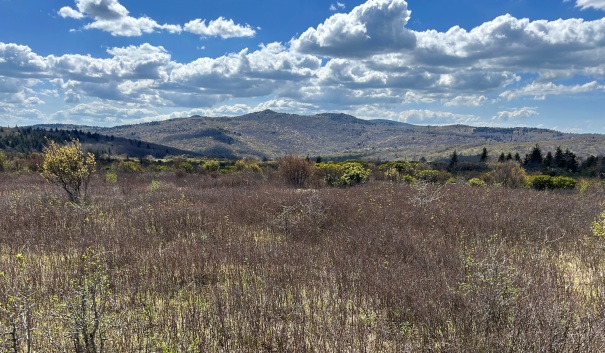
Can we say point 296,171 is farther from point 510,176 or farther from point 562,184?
point 510,176

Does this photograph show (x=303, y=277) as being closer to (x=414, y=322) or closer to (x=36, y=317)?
(x=414, y=322)

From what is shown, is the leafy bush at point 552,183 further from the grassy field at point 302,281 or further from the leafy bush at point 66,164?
the leafy bush at point 66,164

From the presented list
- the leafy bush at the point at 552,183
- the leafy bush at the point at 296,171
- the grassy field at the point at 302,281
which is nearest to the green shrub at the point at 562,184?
the leafy bush at the point at 552,183

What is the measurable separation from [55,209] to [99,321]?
11.7 metres

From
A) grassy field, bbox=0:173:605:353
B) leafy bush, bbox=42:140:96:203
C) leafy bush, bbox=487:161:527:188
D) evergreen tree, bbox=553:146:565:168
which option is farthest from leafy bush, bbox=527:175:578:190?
evergreen tree, bbox=553:146:565:168

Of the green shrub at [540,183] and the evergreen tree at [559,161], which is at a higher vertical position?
the evergreen tree at [559,161]

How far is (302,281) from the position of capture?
5.91 m

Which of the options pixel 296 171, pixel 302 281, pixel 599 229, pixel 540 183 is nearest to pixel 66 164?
pixel 302 281

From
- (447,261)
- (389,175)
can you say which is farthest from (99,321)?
(389,175)

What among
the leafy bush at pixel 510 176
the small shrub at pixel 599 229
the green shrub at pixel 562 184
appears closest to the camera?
the small shrub at pixel 599 229

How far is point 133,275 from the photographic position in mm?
6293

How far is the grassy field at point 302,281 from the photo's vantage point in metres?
3.81

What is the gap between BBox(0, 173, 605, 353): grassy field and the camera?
12.5 ft

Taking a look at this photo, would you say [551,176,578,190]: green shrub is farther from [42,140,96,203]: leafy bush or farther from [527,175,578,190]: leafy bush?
[42,140,96,203]: leafy bush
